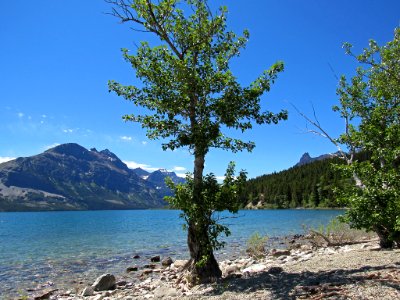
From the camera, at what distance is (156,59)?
1569 cm

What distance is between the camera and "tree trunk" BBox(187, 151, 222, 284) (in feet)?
48.1

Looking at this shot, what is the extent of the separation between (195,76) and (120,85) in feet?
12.7

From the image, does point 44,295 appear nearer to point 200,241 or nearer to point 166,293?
point 166,293

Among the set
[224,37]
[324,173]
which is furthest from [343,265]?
[324,173]

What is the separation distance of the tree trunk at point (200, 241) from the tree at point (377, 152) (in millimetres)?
7442

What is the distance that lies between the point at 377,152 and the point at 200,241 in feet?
29.8

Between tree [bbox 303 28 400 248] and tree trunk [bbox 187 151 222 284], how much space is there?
744 cm

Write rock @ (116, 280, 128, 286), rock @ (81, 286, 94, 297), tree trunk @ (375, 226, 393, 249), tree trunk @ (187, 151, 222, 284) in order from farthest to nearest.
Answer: rock @ (116, 280, 128, 286) → tree trunk @ (375, 226, 393, 249) → rock @ (81, 286, 94, 297) → tree trunk @ (187, 151, 222, 284)

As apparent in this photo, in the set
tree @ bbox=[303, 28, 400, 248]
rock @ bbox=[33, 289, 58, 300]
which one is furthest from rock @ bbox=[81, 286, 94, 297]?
tree @ bbox=[303, 28, 400, 248]

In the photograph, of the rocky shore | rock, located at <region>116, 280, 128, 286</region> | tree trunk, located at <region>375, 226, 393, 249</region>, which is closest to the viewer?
the rocky shore

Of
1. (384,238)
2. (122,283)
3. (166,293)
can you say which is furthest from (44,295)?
(384,238)

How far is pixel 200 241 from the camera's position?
48.8 ft

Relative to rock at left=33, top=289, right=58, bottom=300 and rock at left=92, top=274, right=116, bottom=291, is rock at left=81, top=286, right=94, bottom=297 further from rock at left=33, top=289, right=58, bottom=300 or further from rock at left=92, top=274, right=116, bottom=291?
rock at left=33, top=289, right=58, bottom=300

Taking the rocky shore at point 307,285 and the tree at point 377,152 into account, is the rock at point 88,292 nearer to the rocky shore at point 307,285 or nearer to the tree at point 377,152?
the rocky shore at point 307,285
